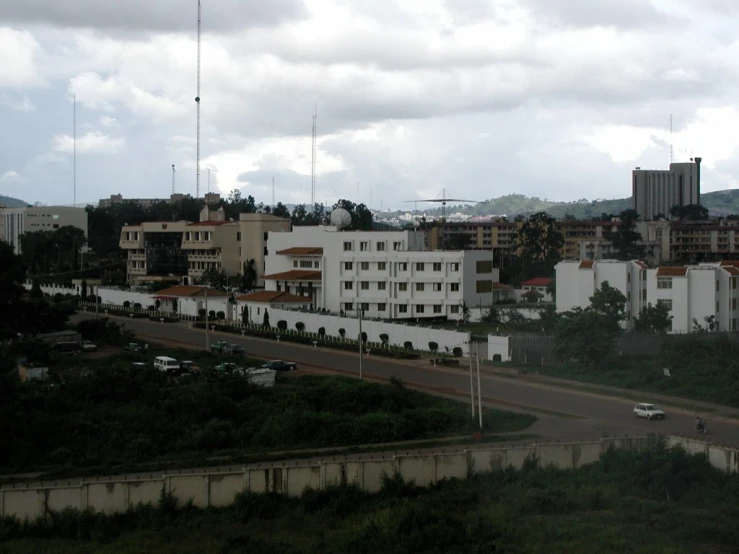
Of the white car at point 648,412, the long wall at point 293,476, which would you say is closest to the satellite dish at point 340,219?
the white car at point 648,412

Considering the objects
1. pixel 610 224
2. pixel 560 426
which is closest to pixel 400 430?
pixel 560 426

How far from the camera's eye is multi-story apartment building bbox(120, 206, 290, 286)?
145ft

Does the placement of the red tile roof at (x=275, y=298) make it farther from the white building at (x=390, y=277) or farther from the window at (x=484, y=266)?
the window at (x=484, y=266)

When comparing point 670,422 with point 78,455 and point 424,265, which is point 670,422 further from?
point 424,265

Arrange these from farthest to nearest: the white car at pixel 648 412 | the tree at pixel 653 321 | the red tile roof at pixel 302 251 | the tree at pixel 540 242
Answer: the tree at pixel 540 242, the red tile roof at pixel 302 251, the tree at pixel 653 321, the white car at pixel 648 412

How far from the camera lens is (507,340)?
24.5 meters

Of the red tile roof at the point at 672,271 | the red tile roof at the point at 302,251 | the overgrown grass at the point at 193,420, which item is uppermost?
the red tile roof at the point at 302,251

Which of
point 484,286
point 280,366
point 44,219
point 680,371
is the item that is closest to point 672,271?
point 680,371

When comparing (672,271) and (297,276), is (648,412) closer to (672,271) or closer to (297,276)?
(672,271)

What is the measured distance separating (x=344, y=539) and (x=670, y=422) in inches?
295

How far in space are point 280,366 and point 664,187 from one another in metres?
87.3

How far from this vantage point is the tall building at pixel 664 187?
340 feet

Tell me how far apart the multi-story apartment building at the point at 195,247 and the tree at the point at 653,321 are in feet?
64.9

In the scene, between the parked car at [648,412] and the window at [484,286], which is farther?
the window at [484,286]
